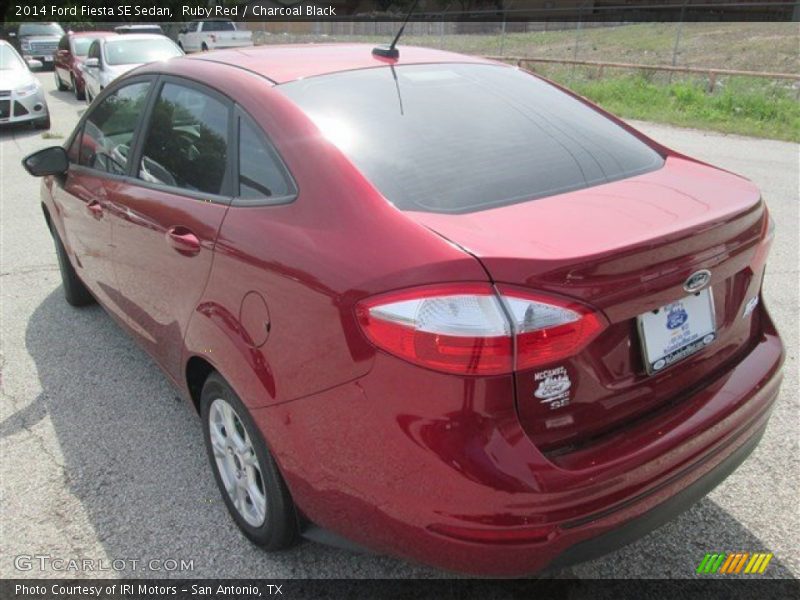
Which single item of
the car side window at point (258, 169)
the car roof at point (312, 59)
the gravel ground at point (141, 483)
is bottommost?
the gravel ground at point (141, 483)

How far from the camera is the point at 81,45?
52.0 ft

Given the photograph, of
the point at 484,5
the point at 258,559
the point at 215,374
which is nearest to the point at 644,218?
the point at 215,374

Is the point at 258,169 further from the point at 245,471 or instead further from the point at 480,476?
the point at 480,476

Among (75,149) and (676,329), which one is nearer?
(676,329)

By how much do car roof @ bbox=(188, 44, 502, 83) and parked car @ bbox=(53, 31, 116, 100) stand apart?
44.6ft

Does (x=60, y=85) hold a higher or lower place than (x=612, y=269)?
lower

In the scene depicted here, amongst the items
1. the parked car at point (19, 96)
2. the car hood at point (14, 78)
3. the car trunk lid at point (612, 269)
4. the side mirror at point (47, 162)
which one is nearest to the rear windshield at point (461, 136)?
the car trunk lid at point (612, 269)

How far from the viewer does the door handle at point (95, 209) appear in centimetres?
320

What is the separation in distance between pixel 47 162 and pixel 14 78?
956 centimetres

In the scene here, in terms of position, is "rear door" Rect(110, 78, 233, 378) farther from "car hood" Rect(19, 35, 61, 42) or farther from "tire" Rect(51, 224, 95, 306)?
"car hood" Rect(19, 35, 61, 42)

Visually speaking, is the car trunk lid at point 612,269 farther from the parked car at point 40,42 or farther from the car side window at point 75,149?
the parked car at point 40,42

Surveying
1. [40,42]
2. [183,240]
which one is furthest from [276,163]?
[40,42]

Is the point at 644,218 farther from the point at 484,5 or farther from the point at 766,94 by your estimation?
the point at 484,5

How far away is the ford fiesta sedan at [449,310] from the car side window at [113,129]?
0.53 m
